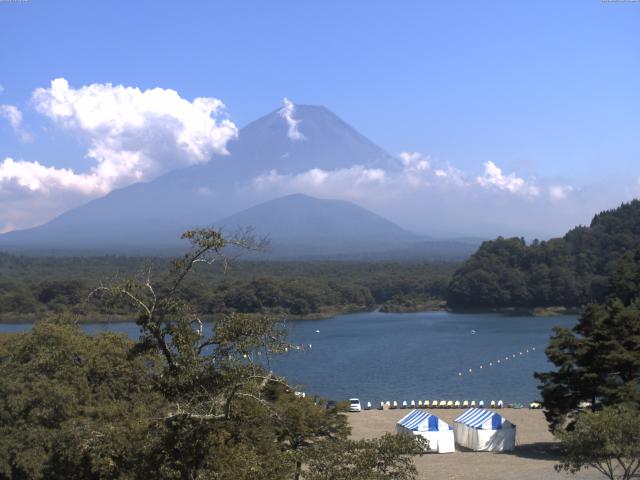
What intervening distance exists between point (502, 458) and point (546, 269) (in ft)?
149

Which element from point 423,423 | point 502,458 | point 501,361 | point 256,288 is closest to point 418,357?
point 501,361

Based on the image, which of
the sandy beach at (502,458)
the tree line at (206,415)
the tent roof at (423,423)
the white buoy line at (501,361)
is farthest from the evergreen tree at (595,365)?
the white buoy line at (501,361)

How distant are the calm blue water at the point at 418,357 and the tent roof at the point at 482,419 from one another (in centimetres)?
437

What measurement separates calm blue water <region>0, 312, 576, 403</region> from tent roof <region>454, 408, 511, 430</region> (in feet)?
14.3

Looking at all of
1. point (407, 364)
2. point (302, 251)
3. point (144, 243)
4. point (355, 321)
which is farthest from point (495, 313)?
point (144, 243)

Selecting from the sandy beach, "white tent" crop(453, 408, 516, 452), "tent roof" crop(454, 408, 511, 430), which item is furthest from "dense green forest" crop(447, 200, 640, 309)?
"white tent" crop(453, 408, 516, 452)

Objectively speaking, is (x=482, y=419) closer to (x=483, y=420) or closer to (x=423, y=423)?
(x=483, y=420)

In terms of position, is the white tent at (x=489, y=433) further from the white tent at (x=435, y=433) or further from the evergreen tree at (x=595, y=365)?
the evergreen tree at (x=595, y=365)

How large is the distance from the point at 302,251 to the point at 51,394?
6365 inches

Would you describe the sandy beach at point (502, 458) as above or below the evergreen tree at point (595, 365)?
below

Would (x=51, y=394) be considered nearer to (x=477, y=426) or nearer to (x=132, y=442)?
(x=132, y=442)

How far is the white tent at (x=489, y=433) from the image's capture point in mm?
15844

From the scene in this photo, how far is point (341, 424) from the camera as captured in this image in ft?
40.8

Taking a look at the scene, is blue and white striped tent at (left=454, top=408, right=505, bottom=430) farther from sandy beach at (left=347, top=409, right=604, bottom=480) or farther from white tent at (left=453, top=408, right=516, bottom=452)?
sandy beach at (left=347, top=409, right=604, bottom=480)
